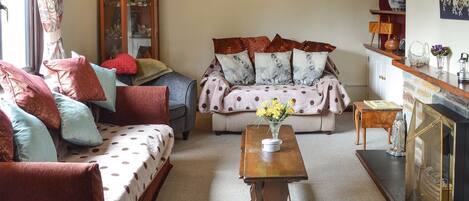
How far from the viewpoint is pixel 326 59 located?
5.98 m

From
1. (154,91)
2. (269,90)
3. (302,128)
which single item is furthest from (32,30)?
(302,128)

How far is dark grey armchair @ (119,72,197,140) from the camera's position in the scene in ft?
17.0

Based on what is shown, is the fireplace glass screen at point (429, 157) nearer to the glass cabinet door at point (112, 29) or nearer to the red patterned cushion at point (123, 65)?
the red patterned cushion at point (123, 65)

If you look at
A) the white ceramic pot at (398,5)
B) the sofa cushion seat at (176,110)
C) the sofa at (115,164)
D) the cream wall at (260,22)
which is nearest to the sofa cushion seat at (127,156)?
the sofa at (115,164)

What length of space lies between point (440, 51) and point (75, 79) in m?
2.47

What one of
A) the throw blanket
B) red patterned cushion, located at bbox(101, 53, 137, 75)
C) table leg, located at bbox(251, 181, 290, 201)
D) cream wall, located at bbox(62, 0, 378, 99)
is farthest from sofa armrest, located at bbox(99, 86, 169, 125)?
cream wall, located at bbox(62, 0, 378, 99)

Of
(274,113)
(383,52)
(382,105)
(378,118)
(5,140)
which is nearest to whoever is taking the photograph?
(5,140)

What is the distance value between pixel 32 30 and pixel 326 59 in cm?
302

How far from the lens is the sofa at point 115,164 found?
2244 millimetres

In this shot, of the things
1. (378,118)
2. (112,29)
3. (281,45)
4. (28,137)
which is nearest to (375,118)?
(378,118)

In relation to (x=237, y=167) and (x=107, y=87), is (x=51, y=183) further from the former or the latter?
(x=237, y=167)

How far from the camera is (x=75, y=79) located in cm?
387

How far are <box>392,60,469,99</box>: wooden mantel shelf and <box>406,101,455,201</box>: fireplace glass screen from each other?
0.15 m

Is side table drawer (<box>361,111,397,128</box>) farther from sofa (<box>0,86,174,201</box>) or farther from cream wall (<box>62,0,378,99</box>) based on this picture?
cream wall (<box>62,0,378,99</box>)
